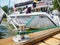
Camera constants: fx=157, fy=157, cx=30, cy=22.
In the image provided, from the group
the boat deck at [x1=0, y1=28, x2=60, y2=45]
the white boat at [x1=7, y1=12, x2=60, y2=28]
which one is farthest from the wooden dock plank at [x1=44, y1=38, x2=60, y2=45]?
the white boat at [x1=7, y1=12, x2=60, y2=28]

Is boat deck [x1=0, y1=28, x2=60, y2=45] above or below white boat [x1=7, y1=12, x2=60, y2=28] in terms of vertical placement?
below

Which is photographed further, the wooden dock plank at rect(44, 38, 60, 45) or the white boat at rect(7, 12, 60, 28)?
the white boat at rect(7, 12, 60, 28)

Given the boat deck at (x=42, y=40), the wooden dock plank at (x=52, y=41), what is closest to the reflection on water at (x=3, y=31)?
the boat deck at (x=42, y=40)

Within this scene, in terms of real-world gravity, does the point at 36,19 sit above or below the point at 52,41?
above

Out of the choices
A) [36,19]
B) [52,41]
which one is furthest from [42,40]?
[36,19]

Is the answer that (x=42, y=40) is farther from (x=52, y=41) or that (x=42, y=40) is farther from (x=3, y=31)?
(x=3, y=31)

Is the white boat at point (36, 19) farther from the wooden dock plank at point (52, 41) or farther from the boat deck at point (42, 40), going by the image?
the wooden dock plank at point (52, 41)

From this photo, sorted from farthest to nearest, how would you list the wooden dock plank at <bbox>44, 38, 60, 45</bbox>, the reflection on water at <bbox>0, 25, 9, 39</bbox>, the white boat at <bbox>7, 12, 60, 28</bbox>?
the white boat at <bbox>7, 12, 60, 28</bbox>
the reflection on water at <bbox>0, 25, 9, 39</bbox>
the wooden dock plank at <bbox>44, 38, 60, 45</bbox>

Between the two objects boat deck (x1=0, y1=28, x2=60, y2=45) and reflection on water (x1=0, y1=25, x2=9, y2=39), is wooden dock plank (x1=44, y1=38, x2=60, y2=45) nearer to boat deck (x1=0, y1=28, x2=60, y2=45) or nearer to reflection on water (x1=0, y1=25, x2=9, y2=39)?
boat deck (x1=0, y1=28, x2=60, y2=45)

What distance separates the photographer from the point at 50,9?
1.48 metres

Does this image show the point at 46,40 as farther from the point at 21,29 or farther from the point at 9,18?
the point at 9,18

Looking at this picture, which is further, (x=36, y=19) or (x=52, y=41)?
(x=36, y=19)

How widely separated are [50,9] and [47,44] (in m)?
0.48

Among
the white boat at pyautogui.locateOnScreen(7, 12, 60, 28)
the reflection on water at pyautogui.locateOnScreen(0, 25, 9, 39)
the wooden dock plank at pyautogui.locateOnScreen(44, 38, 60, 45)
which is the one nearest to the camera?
the wooden dock plank at pyautogui.locateOnScreen(44, 38, 60, 45)
